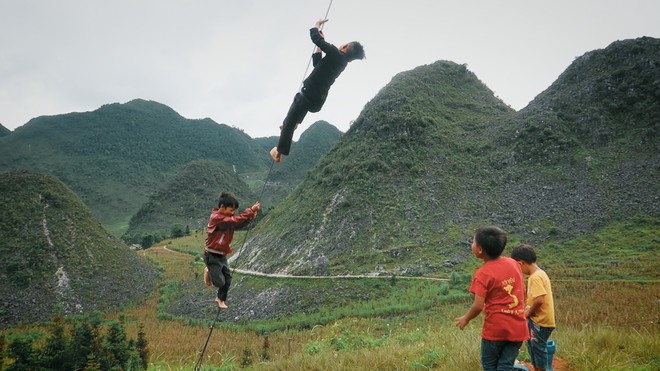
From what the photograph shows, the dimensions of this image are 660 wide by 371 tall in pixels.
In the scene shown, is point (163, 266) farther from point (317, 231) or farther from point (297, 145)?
point (297, 145)

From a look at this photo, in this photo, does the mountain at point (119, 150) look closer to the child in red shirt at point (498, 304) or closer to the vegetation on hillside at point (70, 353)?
the vegetation on hillside at point (70, 353)

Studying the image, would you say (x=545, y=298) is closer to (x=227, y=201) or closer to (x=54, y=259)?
(x=227, y=201)

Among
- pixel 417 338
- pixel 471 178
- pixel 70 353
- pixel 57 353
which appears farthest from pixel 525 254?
pixel 471 178

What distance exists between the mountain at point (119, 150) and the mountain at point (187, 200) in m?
11.6

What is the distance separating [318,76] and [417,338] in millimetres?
7072

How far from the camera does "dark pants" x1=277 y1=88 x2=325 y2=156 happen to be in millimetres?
5410

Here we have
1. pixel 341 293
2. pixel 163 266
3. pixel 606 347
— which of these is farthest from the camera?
pixel 163 266

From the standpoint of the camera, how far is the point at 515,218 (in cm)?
3041

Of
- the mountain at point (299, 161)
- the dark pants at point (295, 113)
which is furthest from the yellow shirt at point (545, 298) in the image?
the mountain at point (299, 161)

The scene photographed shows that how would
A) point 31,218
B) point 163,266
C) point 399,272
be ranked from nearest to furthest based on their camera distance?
point 399,272
point 31,218
point 163,266

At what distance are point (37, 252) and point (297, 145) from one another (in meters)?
120

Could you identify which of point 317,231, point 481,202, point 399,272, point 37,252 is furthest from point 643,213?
point 37,252

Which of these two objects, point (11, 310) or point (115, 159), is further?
point (115, 159)

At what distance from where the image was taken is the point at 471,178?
3738 cm
